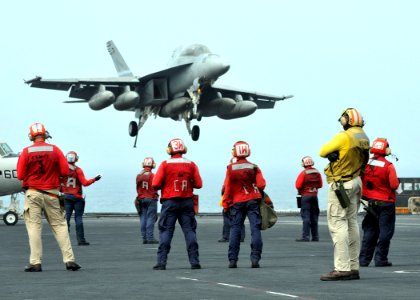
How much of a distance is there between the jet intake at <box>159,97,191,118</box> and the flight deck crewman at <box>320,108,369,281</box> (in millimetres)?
40190

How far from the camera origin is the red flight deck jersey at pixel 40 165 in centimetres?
1596

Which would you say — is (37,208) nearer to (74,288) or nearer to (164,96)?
(74,288)

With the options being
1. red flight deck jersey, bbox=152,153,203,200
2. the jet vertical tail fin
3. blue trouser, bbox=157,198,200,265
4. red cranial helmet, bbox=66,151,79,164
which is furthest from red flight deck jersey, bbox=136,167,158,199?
the jet vertical tail fin

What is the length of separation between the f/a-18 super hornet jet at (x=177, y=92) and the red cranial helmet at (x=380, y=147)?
34916 millimetres

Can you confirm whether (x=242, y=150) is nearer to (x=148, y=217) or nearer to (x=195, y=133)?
(x=148, y=217)

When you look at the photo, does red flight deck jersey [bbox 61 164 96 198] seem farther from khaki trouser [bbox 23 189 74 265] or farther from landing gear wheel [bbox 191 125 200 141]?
landing gear wheel [bbox 191 125 200 141]

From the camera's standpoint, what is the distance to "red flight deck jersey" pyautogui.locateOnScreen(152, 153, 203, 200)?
1623 cm

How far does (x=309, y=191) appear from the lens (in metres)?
26.1

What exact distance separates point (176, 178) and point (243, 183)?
3.50 feet

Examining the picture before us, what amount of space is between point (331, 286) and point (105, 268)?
15.1 ft

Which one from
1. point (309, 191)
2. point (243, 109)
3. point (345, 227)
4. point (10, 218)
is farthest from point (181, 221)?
point (243, 109)

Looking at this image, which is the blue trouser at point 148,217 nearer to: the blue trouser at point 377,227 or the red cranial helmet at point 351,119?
the blue trouser at point 377,227

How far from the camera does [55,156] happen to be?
1600cm

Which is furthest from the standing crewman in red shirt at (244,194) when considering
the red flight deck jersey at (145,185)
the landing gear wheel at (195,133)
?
the landing gear wheel at (195,133)
